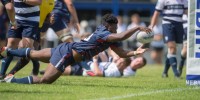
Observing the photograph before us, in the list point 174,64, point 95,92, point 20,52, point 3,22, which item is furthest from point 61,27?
point 3,22

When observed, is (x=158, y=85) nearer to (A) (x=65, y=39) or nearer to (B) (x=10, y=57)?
(B) (x=10, y=57)

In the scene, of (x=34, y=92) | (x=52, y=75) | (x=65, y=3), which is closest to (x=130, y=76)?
(x=65, y=3)

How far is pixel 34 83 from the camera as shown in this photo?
461 inches

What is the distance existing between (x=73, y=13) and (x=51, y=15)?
1663mm

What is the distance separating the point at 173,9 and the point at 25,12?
172 inches

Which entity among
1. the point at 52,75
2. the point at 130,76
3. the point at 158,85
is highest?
the point at 52,75

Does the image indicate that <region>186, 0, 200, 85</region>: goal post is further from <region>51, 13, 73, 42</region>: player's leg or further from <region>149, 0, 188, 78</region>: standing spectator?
<region>51, 13, 73, 42</region>: player's leg

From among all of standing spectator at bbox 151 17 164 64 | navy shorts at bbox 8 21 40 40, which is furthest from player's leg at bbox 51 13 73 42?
standing spectator at bbox 151 17 164 64

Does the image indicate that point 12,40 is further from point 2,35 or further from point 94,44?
point 2,35

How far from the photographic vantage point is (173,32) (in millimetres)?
16172

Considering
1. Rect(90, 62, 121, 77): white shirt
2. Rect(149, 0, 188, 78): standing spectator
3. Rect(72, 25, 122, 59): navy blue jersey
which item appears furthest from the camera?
Rect(149, 0, 188, 78): standing spectator

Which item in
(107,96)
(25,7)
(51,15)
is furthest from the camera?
(51,15)

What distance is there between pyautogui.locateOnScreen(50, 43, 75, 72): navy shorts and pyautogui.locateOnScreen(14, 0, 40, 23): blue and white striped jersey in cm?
171

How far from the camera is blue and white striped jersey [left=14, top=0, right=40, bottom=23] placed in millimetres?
13258
